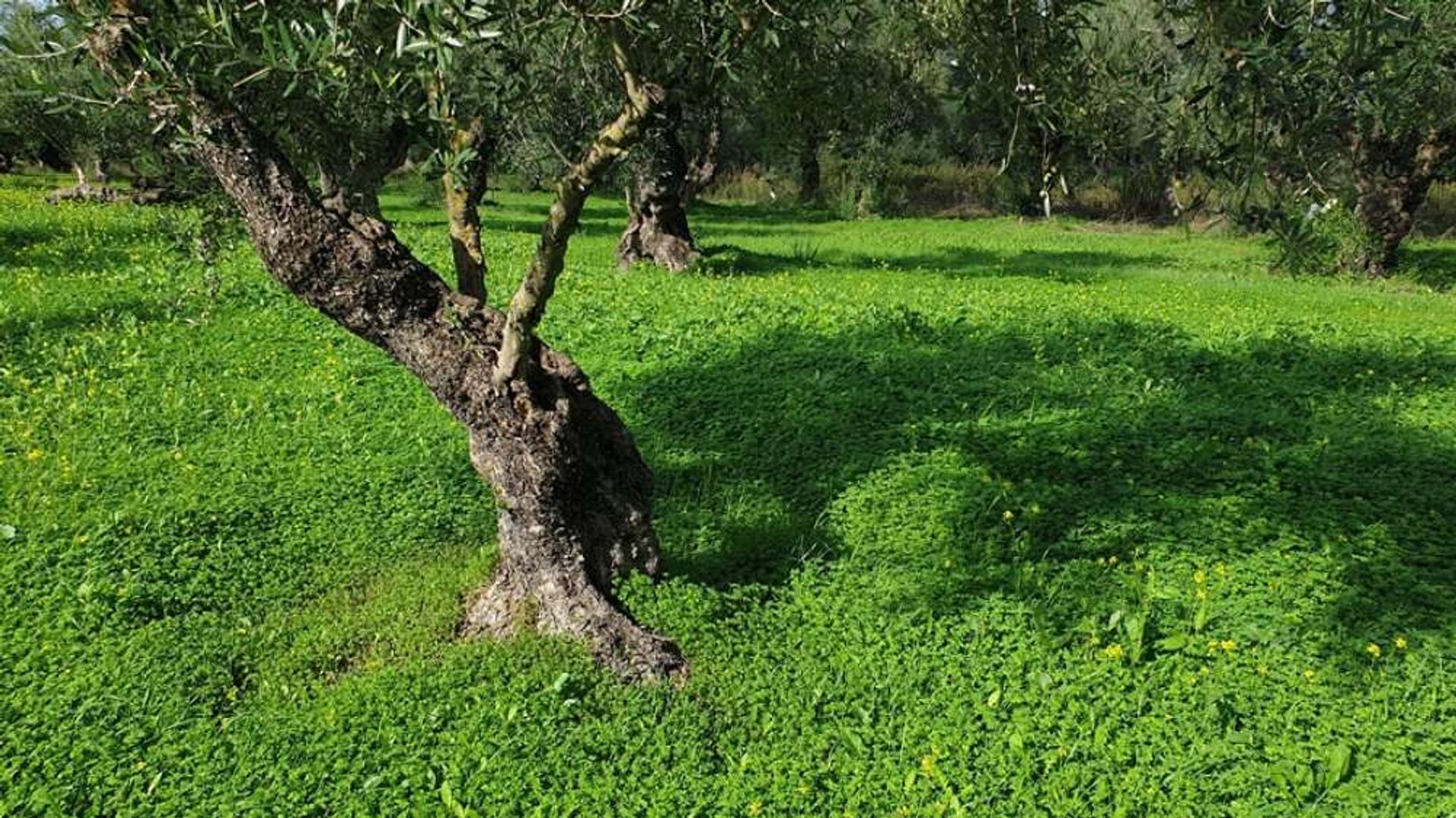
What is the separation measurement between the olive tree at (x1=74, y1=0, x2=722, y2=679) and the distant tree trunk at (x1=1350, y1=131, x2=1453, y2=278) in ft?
60.3

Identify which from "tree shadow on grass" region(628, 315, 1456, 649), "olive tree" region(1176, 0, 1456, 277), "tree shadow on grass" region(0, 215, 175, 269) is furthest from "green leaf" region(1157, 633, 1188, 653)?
"tree shadow on grass" region(0, 215, 175, 269)

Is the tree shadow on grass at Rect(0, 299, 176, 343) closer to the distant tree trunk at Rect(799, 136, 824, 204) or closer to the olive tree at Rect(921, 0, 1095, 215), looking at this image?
the olive tree at Rect(921, 0, 1095, 215)

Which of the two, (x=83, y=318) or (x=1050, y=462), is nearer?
(x=1050, y=462)

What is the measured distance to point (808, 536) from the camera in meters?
6.55

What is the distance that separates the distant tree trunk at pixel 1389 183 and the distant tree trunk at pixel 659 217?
12.5 metres

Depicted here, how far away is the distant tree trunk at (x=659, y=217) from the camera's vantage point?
1781 cm

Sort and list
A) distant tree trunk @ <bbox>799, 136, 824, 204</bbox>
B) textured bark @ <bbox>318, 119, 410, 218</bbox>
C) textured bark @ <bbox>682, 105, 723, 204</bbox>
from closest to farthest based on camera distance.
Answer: textured bark @ <bbox>318, 119, 410, 218</bbox>, textured bark @ <bbox>682, 105, 723, 204</bbox>, distant tree trunk @ <bbox>799, 136, 824, 204</bbox>

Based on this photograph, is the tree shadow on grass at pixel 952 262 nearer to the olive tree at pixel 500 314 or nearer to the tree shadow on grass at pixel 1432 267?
the tree shadow on grass at pixel 1432 267

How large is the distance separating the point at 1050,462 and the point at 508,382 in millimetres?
4088

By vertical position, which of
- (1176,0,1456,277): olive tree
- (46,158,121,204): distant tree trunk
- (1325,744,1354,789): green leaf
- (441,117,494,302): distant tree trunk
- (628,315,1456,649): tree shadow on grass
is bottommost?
(1325,744,1354,789): green leaf

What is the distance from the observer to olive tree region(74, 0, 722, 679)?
→ 14.7 feet

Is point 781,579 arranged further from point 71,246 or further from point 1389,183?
point 1389,183

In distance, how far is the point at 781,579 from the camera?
20.1ft

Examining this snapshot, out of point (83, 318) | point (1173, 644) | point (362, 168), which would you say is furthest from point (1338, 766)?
point (362, 168)
